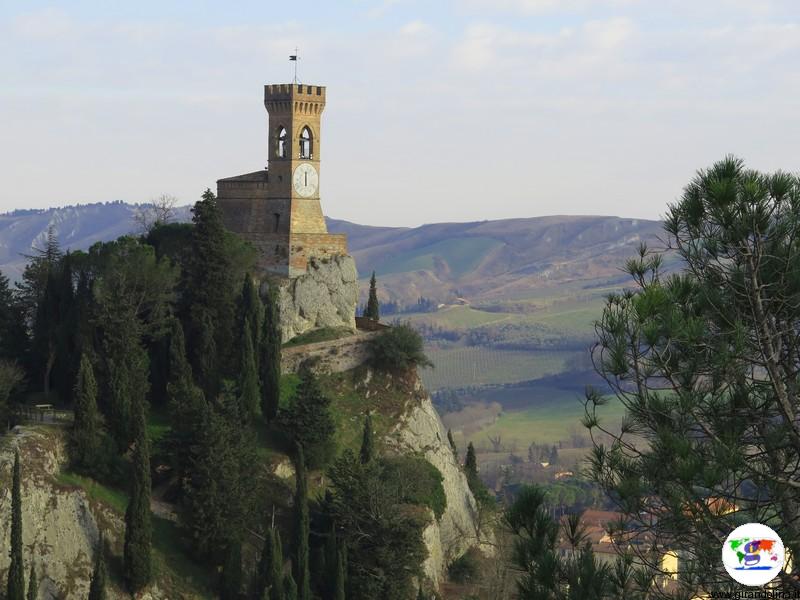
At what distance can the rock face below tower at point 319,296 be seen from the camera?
8206 centimetres

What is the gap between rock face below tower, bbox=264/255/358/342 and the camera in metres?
82.1

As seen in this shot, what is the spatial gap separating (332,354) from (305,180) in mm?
12546

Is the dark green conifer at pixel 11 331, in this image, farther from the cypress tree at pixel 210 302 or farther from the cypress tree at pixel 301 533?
the cypress tree at pixel 301 533

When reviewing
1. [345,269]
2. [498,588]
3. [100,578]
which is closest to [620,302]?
[100,578]

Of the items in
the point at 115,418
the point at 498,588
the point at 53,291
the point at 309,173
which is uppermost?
the point at 309,173

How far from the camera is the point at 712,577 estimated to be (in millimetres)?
24266

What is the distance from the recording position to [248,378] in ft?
239

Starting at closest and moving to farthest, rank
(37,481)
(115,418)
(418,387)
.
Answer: (37,481)
(115,418)
(418,387)

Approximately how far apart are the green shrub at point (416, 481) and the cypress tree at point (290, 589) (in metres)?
11.8

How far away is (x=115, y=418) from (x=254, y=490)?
7.74 m

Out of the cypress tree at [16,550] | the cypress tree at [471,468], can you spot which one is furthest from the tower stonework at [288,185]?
the cypress tree at [16,550]

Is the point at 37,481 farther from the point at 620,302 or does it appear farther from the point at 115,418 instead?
the point at 620,302

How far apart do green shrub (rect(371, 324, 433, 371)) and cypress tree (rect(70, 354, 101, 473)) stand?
22.5 m

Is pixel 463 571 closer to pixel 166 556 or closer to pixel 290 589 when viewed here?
pixel 290 589
